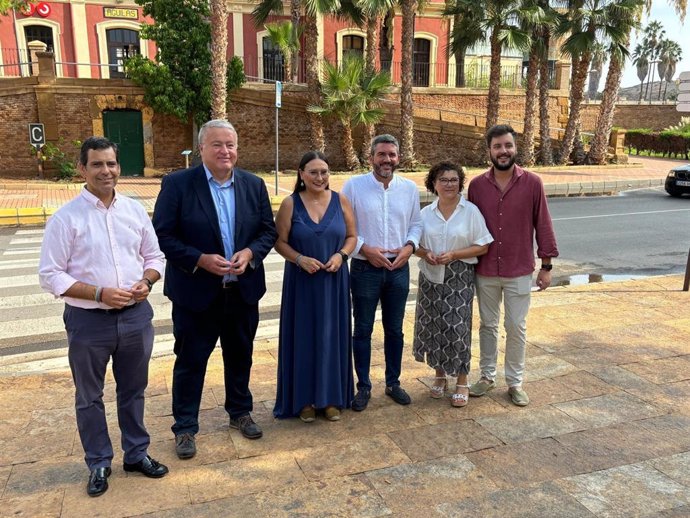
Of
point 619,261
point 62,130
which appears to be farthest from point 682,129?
point 62,130

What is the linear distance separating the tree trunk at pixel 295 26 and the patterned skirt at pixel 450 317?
20267 millimetres

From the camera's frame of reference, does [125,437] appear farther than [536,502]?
Yes

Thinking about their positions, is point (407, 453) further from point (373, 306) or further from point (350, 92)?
point (350, 92)

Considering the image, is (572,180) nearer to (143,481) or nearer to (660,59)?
(143,481)

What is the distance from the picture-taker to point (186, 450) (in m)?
3.42

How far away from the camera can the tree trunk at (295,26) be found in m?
22.7

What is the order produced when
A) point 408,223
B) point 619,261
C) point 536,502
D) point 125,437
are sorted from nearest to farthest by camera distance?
point 536,502
point 125,437
point 408,223
point 619,261

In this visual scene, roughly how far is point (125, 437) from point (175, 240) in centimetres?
110

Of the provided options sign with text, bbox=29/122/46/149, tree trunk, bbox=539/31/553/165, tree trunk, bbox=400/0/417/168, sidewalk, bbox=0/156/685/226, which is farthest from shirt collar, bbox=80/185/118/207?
tree trunk, bbox=539/31/553/165

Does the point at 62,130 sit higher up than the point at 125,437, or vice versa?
the point at 62,130

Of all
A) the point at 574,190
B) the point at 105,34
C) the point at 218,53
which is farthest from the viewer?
the point at 105,34

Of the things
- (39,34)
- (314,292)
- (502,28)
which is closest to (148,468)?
(314,292)

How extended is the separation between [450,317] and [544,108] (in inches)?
837

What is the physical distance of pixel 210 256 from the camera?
10.7 feet
